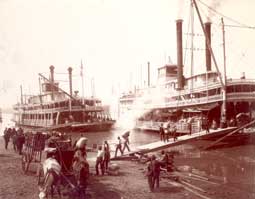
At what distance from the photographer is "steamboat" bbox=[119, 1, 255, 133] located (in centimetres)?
2819

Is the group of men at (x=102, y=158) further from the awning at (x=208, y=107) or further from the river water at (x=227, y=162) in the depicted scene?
the awning at (x=208, y=107)

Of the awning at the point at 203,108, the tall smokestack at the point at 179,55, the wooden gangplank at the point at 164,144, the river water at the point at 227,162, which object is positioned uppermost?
the tall smokestack at the point at 179,55

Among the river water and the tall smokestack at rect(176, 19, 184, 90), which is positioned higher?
the tall smokestack at rect(176, 19, 184, 90)

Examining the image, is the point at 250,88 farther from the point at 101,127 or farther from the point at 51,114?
the point at 51,114

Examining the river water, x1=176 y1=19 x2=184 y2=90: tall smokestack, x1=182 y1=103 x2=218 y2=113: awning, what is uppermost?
x1=176 y1=19 x2=184 y2=90: tall smokestack

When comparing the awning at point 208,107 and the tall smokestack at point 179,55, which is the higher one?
the tall smokestack at point 179,55

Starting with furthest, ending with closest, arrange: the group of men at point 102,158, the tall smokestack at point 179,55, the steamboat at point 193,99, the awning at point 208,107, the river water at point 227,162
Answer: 1. the tall smokestack at point 179,55
2. the awning at point 208,107
3. the steamboat at point 193,99
4. the river water at point 227,162
5. the group of men at point 102,158

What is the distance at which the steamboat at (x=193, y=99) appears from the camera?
28188mm

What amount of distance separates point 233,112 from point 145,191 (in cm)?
2080

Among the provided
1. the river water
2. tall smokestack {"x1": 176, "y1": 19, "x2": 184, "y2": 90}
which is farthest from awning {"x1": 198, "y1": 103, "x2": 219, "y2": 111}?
tall smokestack {"x1": 176, "y1": 19, "x2": 184, "y2": 90}

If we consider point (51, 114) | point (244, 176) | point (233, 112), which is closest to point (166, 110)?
point (233, 112)

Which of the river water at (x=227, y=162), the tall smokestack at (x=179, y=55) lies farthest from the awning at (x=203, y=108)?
the tall smokestack at (x=179, y=55)

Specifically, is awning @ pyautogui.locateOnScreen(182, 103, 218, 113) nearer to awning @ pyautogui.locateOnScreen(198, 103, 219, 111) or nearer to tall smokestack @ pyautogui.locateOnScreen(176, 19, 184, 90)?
awning @ pyautogui.locateOnScreen(198, 103, 219, 111)

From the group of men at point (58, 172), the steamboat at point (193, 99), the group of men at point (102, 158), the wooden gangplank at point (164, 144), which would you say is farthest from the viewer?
the steamboat at point (193, 99)
